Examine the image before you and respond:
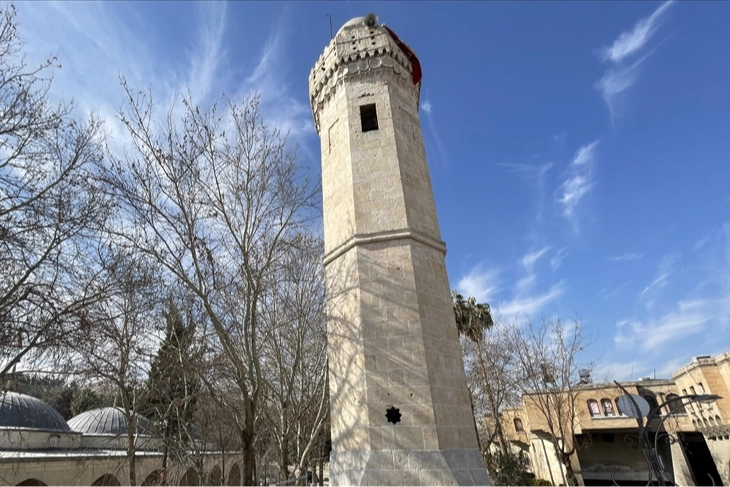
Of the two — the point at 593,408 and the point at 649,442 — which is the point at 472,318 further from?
the point at 649,442

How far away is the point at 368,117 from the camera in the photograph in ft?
29.5

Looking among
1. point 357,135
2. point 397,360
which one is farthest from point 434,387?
point 357,135

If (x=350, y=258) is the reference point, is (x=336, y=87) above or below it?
above

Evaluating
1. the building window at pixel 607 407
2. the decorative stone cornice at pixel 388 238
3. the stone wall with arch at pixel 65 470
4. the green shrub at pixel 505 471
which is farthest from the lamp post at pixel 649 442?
the building window at pixel 607 407

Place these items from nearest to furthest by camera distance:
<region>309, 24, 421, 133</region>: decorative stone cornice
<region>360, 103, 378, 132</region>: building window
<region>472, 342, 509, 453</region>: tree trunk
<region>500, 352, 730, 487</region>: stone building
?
<region>360, 103, 378, 132</region>: building window → <region>309, 24, 421, 133</region>: decorative stone cornice → <region>472, 342, 509, 453</region>: tree trunk → <region>500, 352, 730, 487</region>: stone building

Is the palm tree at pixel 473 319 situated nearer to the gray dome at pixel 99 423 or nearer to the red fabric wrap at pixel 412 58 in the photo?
the red fabric wrap at pixel 412 58

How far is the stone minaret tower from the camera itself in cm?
584

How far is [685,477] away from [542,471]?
730 centimetres

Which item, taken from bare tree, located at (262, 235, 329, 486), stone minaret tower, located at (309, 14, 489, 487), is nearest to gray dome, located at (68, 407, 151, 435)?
bare tree, located at (262, 235, 329, 486)

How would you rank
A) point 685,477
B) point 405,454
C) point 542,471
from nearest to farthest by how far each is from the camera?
point 405,454, point 685,477, point 542,471

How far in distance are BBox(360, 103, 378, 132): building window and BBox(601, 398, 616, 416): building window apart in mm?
22118

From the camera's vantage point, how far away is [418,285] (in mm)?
6840

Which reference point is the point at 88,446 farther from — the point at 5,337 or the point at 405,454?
the point at 405,454

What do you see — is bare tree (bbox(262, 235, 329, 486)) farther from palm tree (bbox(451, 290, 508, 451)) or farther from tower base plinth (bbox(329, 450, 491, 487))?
palm tree (bbox(451, 290, 508, 451))
